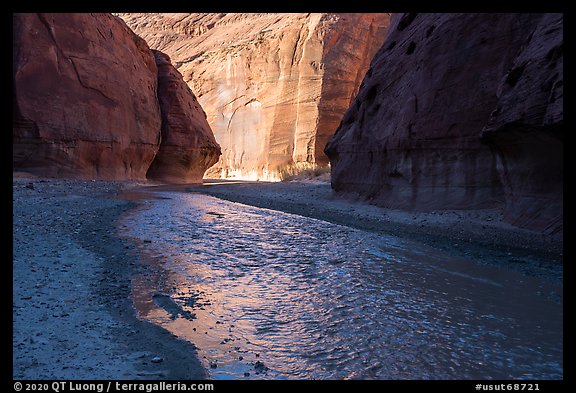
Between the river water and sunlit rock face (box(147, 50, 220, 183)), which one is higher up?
sunlit rock face (box(147, 50, 220, 183))

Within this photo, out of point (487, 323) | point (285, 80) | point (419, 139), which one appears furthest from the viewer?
point (285, 80)

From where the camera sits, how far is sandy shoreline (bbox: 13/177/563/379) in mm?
Result: 2746

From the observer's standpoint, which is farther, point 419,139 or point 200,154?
point 200,154

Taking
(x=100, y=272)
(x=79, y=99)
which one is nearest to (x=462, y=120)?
(x=100, y=272)

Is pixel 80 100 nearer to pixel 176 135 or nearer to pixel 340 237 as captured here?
pixel 176 135

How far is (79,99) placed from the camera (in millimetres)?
19969

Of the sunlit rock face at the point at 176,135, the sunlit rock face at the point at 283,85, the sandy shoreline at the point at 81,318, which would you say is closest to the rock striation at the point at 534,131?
the sandy shoreline at the point at 81,318

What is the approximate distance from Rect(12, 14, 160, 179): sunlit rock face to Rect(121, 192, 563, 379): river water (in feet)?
46.6

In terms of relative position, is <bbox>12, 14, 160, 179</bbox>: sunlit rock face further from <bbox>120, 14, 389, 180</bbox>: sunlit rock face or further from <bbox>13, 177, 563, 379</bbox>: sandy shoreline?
<bbox>120, 14, 389, 180</bbox>: sunlit rock face

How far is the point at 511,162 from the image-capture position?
8180 mm

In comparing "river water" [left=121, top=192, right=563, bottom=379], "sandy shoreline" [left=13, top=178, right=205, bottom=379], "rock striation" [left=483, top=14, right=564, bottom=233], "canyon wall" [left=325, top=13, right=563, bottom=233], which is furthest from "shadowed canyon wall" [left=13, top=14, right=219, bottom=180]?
"rock striation" [left=483, top=14, right=564, bottom=233]

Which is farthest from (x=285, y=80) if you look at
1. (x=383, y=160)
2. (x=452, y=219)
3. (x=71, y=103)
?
(x=452, y=219)

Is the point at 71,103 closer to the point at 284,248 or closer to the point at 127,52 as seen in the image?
the point at 127,52
